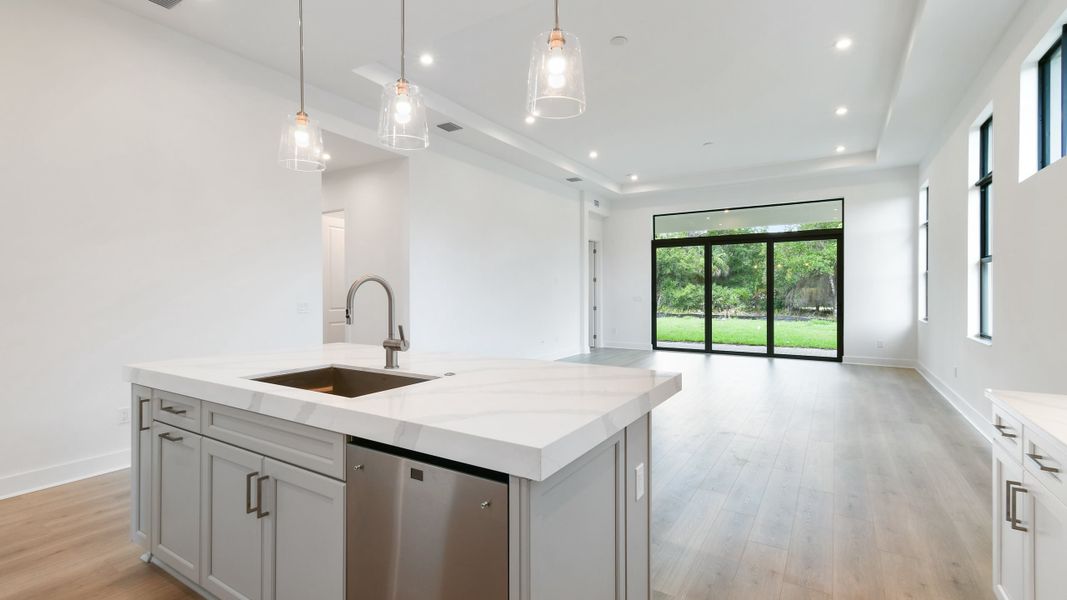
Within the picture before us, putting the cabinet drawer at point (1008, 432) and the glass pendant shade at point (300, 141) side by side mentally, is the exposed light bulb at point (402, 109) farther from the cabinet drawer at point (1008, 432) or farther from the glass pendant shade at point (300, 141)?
the cabinet drawer at point (1008, 432)

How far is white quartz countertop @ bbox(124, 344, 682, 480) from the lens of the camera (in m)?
1.06

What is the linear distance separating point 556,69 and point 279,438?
4.98ft

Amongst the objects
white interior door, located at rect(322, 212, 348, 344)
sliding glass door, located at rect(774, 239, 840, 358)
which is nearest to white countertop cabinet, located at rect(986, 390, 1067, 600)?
white interior door, located at rect(322, 212, 348, 344)

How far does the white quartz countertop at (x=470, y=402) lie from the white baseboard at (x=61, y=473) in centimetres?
162

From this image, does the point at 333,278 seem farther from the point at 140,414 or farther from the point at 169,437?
the point at 169,437

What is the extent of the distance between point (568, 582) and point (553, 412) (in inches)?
16.2

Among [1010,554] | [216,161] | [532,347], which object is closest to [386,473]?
[1010,554]

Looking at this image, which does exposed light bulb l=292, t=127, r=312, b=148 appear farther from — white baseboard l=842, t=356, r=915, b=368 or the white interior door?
white baseboard l=842, t=356, r=915, b=368

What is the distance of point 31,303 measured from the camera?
9.25 feet

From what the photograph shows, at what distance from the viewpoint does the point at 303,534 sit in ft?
4.74

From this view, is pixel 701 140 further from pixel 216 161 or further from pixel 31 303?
pixel 31 303

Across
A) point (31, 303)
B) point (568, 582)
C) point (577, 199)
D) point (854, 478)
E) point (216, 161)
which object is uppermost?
point (577, 199)

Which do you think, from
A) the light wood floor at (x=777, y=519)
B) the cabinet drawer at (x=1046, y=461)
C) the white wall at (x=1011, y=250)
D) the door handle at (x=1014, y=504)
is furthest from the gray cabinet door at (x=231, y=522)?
the white wall at (x=1011, y=250)

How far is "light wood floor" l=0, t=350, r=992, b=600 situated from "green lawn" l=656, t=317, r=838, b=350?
148 inches
